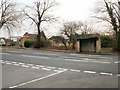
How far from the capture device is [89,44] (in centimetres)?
2577

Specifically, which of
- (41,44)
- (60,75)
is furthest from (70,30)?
(60,75)

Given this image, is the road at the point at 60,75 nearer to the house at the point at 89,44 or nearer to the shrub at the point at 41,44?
the house at the point at 89,44

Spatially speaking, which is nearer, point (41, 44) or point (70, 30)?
point (41, 44)

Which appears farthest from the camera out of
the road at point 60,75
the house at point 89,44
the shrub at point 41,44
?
the shrub at point 41,44

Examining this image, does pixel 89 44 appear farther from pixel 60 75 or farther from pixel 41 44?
pixel 60 75

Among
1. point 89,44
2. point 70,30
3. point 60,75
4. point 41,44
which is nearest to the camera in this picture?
point 60,75

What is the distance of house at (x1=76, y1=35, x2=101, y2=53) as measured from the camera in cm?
2442

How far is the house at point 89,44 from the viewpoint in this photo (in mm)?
24416

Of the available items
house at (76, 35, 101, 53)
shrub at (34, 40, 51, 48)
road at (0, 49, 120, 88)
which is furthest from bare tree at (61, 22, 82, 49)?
road at (0, 49, 120, 88)

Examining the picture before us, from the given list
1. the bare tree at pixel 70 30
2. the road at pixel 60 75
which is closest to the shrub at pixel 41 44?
the bare tree at pixel 70 30

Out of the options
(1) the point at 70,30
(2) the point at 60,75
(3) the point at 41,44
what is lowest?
(2) the point at 60,75

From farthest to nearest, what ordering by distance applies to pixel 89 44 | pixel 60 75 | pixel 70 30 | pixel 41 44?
pixel 70 30, pixel 41 44, pixel 89 44, pixel 60 75

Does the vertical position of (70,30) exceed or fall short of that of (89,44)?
it exceeds it

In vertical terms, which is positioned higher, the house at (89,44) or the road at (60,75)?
the house at (89,44)
